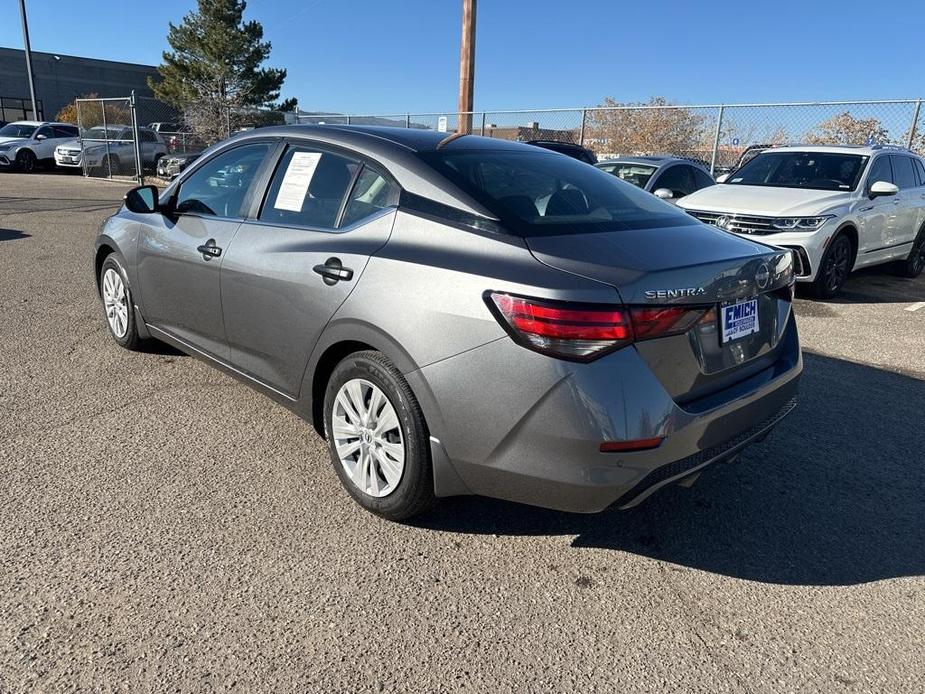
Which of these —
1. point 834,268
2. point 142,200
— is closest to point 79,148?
point 142,200

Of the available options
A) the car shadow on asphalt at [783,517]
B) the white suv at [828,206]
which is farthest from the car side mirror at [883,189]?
the car shadow on asphalt at [783,517]

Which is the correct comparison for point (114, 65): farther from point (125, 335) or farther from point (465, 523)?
point (465, 523)

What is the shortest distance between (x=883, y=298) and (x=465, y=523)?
7.06m

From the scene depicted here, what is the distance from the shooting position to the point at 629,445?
2275mm

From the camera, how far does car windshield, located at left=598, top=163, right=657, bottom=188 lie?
32.5 ft

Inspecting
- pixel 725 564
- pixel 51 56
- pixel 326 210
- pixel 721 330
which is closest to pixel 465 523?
pixel 725 564

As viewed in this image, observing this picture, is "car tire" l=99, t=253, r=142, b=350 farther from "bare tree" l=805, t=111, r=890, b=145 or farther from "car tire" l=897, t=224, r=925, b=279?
"bare tree" l=805, t=111, r=890, b=145

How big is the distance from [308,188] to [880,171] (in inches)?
299

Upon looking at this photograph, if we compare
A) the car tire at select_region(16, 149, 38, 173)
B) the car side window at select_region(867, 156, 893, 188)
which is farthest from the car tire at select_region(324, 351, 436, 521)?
the car tire at select_region(16, 149, 38, 173)

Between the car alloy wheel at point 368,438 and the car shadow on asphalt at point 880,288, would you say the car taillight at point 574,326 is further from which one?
the car shadow on asphalt at point 880,288

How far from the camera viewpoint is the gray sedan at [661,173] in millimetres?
9898

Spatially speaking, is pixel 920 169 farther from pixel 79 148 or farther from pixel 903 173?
pixel 79 148

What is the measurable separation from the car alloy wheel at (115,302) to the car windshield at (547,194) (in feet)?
9.14

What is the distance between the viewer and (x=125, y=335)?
4801 mm
